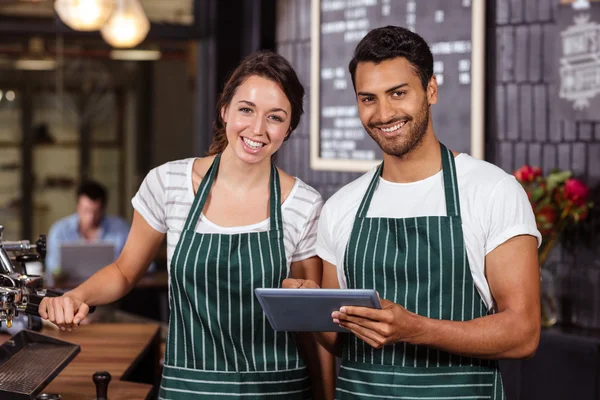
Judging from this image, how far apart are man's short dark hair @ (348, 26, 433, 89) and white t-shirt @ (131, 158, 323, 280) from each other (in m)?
0.46

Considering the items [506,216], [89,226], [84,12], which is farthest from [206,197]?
[89,226]

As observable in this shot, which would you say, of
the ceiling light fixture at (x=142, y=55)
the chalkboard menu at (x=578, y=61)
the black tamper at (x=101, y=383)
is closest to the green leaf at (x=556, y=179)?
the chalkboard menu at (x=578, y=61)

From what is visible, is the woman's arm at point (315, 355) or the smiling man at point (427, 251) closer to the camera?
the smiling man at point (427, 251)

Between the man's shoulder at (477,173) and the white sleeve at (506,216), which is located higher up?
the man's shoulder at (477,173)

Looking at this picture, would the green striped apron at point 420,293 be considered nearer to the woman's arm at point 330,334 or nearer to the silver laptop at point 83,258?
the woman's arm at point 330,334

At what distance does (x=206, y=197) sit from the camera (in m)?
2.33

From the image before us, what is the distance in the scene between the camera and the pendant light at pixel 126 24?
5789mm

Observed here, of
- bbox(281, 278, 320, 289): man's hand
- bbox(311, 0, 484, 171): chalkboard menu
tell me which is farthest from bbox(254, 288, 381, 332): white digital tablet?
bbox(311, 0, 484, 171): chalkboard menu

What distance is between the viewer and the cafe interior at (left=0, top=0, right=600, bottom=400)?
3.30 meters

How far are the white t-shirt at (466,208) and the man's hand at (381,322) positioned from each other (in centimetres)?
24

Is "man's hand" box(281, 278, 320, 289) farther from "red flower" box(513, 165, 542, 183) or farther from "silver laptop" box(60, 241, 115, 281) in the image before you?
"silver laptop" box(60, 241, 115, 281)

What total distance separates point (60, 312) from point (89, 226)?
4.27m

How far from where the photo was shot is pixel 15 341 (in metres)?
2.58

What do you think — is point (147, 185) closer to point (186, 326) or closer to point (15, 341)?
point (186, 326)
